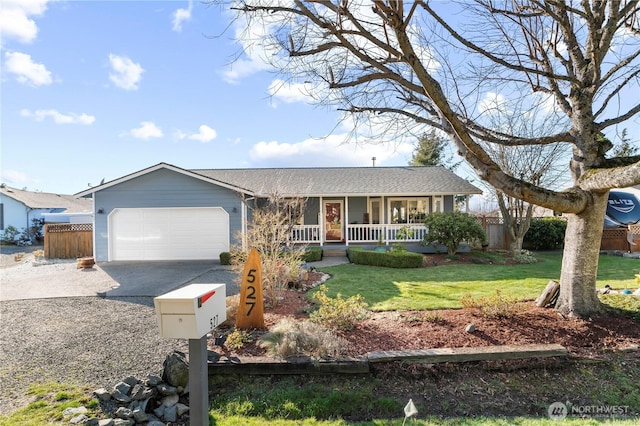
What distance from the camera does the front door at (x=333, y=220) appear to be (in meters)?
16.8

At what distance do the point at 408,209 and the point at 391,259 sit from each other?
573 centimetres

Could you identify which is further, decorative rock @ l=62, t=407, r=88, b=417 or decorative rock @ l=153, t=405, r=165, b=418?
decorative rock @ l=153, t=405, r=165, b=418

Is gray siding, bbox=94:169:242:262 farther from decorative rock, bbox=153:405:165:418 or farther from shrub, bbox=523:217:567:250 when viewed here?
shrub, bbox=523:217:567:250

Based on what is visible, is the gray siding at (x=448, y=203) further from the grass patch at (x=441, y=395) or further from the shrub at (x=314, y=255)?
the grass patch at (x=441, y=395)

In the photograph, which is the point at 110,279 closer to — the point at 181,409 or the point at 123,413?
the point at 123,413

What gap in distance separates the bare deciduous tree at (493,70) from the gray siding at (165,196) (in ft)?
30.7

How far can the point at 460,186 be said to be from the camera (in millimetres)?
15078

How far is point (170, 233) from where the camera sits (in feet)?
44.9

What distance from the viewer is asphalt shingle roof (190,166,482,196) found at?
15043 millimetres

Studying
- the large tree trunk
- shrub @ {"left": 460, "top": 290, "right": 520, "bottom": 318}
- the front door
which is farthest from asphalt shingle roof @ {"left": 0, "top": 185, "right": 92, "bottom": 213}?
the large tree trunk

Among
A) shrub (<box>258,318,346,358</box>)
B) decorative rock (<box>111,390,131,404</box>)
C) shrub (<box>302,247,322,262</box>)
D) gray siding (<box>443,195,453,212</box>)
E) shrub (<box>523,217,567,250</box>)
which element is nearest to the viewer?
decorative rock (<box>111,390,131,404</box>)

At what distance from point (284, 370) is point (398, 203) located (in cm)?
1411

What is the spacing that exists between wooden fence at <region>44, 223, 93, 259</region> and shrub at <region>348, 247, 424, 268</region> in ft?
44.8

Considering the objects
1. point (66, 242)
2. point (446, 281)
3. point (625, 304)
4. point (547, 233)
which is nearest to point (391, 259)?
point (446, 281)
